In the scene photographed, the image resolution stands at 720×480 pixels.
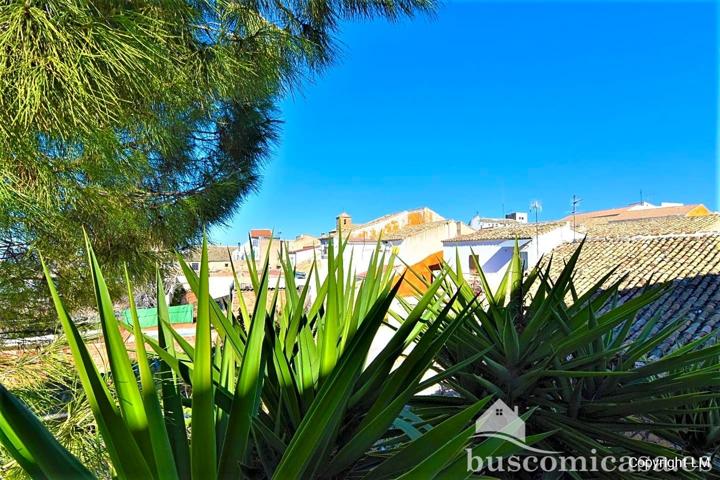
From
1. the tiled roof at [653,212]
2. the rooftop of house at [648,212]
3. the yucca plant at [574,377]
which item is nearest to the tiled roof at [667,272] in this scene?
the yucca plant at [574,377]

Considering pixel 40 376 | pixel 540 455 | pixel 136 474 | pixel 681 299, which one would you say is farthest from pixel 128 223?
pixel 681 299

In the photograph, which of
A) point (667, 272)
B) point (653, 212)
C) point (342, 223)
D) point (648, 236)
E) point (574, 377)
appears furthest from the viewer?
point (653, 212)

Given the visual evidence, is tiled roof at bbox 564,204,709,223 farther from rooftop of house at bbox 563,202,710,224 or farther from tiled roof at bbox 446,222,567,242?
tiled roof at bbox 446,222,567,242

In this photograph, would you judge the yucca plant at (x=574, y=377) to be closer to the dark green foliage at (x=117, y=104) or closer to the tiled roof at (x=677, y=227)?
the dark green foliage at (x=117, y=104)

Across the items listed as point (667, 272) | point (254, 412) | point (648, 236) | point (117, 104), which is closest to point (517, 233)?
point (648, 236)

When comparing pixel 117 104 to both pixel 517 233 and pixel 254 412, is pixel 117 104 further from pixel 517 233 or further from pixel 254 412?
pixel 517 233

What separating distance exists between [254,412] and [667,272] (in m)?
8.03

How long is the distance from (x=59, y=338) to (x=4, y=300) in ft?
1.30

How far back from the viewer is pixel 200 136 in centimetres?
282

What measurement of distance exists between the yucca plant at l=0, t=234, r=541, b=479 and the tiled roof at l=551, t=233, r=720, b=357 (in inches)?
193

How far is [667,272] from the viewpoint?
660 centimetres

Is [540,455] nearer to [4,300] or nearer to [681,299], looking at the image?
[4,300]

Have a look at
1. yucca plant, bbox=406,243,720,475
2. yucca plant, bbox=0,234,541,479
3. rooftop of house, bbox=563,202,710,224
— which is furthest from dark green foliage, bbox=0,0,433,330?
rooftop of house, bbox=563,202,710,224

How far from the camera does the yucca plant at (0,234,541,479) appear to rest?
477 millimetres
